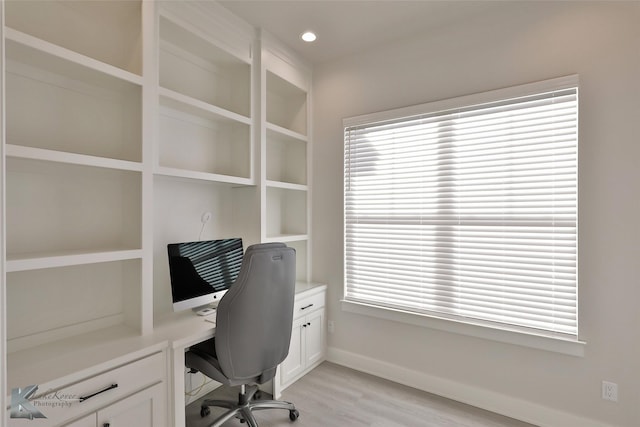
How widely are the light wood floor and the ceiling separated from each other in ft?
9.36

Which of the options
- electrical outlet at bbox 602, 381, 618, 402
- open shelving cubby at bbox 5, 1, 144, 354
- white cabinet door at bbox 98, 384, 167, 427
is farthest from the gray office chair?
electrical outlet at bbox 602, 381, 618, 402

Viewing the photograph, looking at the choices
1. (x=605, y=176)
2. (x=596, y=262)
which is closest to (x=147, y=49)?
(x=605, y=176)

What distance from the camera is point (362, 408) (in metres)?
2.25

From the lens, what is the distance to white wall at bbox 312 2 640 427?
6.07 ft

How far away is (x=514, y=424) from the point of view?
6.84ft

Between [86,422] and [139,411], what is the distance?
0.23 m

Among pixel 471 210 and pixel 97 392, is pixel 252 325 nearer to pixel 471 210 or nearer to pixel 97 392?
pixel 97 392

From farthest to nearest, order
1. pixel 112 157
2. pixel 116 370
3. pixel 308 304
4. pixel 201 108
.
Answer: pixel 308 304 → pixel 201 108 → pixel 112 157 → pixel 116 370

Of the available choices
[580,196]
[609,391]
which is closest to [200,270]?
[580,196]

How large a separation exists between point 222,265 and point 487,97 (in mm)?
2225

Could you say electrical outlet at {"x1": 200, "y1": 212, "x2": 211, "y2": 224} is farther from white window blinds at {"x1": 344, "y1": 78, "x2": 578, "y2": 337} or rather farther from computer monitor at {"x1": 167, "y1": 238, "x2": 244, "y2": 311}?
white window blinds at {"x1": 344, "y1": 78, "x2": 578, "y2": 337}

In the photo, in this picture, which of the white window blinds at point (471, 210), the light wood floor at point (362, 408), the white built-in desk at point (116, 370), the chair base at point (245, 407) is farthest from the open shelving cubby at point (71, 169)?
the white window blinds at point (471, 210)

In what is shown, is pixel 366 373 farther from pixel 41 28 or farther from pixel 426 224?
pixel 41 28

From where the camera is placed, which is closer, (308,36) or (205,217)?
(205,217)
